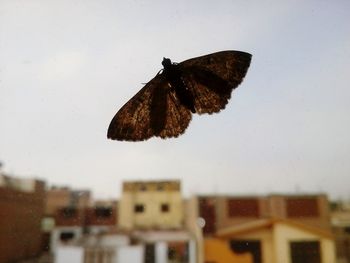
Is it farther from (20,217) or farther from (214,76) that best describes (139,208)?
(214,76)

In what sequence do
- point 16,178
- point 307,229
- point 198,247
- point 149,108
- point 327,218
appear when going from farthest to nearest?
1. point 16,178
2. point 327,218
3. point 198,247
4. point 307,229
5. point 149,108

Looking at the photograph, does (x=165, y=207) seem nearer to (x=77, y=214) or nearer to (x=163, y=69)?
(x=77, y=214)

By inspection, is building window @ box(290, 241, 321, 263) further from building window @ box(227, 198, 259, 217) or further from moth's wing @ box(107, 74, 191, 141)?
moth's wing @ box(107, 74, 191, 141)

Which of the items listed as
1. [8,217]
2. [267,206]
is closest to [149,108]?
[267,206]

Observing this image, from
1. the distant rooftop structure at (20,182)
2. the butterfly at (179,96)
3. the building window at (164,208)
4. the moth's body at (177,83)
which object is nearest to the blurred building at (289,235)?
the building window at (164,208)

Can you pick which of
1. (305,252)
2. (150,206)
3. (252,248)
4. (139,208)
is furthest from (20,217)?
Answer: (305,252)

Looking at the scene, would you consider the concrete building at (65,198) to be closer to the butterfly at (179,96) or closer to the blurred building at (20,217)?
the blurred building at (20,217)

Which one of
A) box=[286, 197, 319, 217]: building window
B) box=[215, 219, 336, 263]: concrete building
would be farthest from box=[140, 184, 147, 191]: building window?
box=[215, 219, 336, 263]: concrete building
